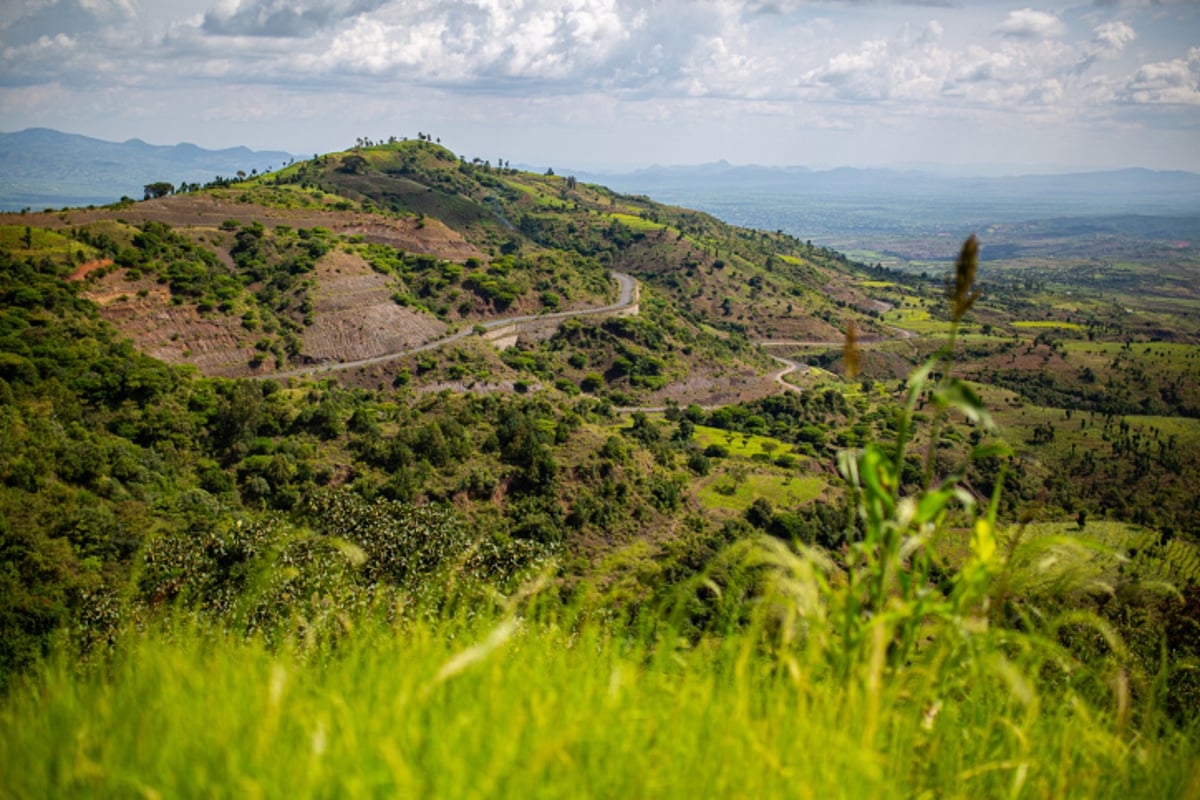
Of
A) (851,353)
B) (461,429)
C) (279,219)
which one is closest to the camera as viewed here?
(851,353)

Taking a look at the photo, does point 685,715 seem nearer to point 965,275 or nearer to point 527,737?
point 527,737

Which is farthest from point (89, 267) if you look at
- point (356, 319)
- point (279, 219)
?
point (279, 219)

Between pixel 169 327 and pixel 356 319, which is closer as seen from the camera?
pixel 169 327

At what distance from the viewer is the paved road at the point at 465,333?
180 ft

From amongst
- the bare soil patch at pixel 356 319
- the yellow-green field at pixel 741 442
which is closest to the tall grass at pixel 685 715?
the bare soil patch at pixel 356 319

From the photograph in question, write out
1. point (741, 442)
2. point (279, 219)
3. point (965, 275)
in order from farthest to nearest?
point (279, 219), point (741, 442), point (965, 275)

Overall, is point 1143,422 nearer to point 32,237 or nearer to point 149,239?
point 149,239

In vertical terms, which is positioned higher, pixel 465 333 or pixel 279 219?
pixel 279 219

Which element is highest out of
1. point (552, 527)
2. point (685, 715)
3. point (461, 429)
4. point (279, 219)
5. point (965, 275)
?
point (279, 219)

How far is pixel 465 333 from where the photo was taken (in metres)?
71.5

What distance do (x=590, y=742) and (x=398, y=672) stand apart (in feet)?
3.54

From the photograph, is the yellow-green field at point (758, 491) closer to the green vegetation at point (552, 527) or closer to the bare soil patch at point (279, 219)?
the green vegetation at point (552, 527)

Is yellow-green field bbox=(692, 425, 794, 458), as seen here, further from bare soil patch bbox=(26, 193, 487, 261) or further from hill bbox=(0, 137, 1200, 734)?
bare soil patch bbox=(26, 193, 487, 261)

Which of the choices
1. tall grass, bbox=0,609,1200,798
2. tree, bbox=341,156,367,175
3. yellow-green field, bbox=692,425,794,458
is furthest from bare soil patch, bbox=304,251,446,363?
tree, bbox=341,156,367,175
